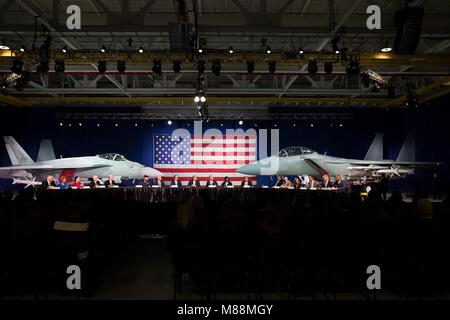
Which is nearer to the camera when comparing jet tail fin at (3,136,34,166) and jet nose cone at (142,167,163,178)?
jet tail fin at (3,136,34,166)

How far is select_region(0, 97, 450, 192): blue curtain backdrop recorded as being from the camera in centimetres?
1830

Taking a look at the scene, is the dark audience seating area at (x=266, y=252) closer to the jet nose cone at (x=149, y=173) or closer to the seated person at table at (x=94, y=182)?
the seated person at table at (x=94, y=182)

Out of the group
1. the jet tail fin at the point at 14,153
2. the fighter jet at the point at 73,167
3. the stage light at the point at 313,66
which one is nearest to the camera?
the stage light at the point at 313,66

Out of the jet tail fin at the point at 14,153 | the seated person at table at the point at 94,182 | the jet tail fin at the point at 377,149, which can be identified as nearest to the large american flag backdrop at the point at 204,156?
the seated person at table at the point at 94,182

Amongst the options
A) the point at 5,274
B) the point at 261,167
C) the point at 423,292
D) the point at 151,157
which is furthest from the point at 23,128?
the point at 423,292

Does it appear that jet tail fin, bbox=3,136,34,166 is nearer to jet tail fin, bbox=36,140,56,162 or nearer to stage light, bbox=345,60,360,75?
jet tail fin, bbox=36,140,56,162

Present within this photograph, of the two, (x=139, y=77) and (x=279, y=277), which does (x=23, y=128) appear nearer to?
(x=139, y=77)

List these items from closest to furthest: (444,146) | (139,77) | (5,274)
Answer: (5,274) < (444,146) < (139,77)

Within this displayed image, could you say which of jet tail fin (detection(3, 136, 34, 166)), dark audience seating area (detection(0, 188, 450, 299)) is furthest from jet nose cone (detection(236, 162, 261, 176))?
A: dark audience seating area (detection(0, 188, 450, 299))

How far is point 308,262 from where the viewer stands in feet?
12.3

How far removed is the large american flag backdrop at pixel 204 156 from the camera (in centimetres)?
1781

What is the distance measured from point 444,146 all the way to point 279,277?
1295 cm

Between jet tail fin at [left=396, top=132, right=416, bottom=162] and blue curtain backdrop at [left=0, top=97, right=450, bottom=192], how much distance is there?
5.00 feet

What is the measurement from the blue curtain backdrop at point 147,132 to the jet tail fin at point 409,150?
5.00 feet
